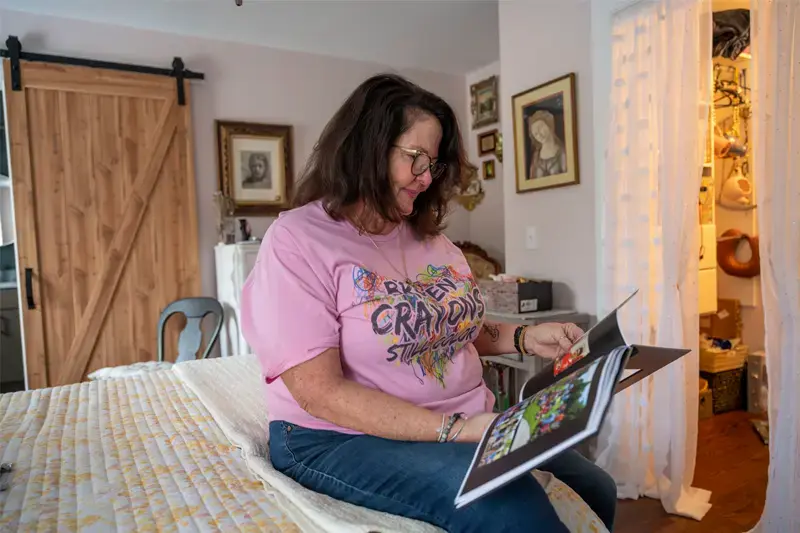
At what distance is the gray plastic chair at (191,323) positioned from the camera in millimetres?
3170

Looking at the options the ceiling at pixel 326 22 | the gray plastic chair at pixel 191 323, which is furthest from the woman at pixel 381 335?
the gray plastic chair at pixel 191 323

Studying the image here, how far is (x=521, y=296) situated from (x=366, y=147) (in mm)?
1443

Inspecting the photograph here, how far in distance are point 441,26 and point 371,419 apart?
2.93 metres

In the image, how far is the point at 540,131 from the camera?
8.20 feet

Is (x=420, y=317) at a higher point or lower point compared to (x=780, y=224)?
lower

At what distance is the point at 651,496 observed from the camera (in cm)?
216

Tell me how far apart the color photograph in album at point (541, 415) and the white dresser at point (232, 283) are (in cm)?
239

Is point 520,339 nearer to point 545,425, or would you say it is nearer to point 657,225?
point 545,425

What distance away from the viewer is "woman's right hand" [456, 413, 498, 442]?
0.90 m

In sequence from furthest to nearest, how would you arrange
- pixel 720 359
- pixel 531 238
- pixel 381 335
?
pixel 720 359, pixel 531 238, pixel 381 335

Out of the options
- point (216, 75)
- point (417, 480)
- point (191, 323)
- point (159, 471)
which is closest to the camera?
point (417, 480)

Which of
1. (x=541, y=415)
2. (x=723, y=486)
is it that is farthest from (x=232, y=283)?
(x=541, y=415)

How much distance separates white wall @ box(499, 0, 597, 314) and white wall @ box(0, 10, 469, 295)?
149 centimetres

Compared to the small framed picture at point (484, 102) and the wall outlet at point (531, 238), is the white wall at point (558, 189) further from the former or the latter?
the small framed picture at point (484, 102)
